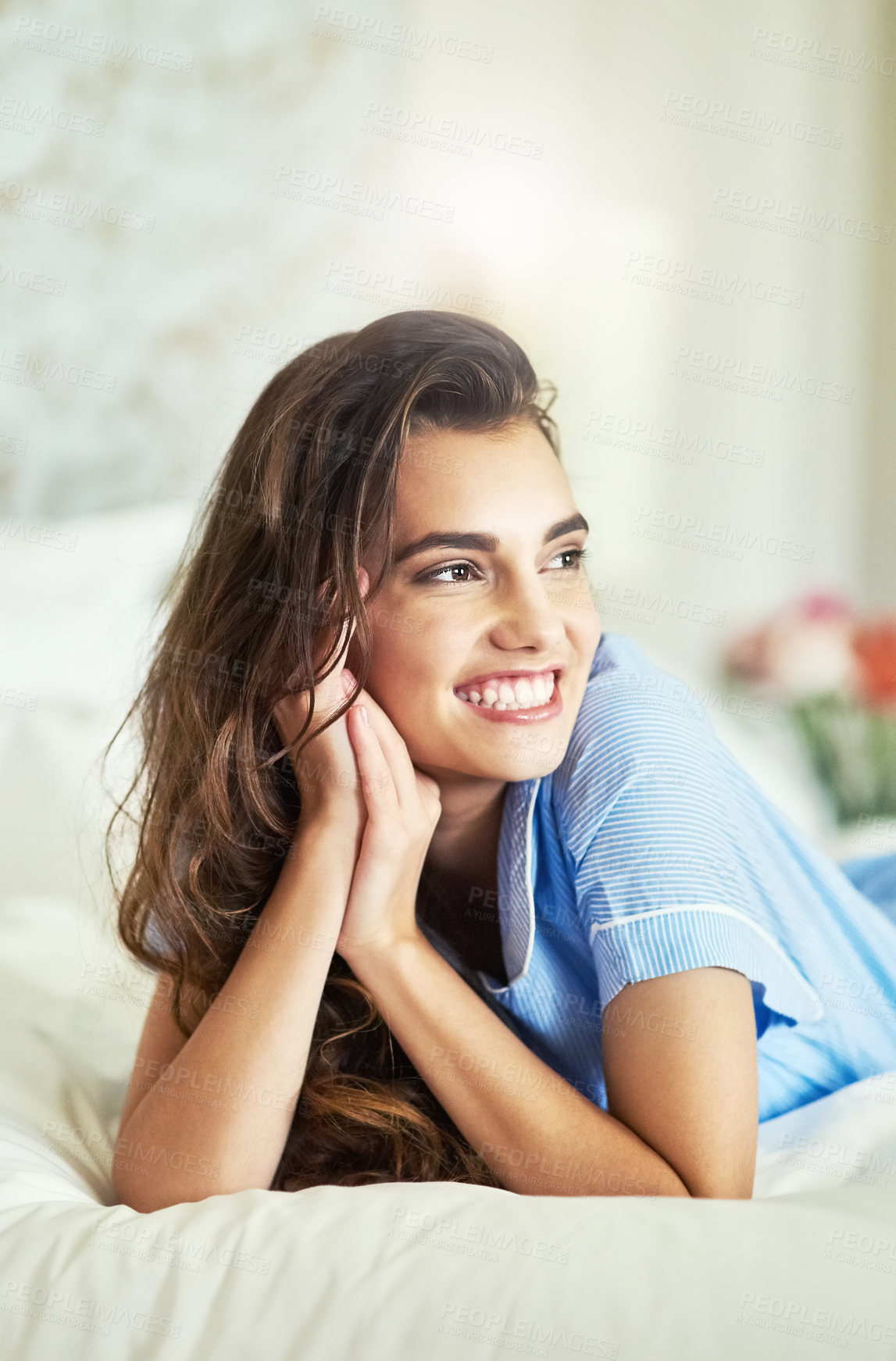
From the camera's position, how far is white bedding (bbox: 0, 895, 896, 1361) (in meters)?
0.53

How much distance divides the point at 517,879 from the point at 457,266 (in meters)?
1.34

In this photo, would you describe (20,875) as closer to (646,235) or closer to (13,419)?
(13,419)

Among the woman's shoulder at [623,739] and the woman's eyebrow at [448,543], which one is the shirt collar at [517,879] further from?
the woman's eyebrow at [448,543]

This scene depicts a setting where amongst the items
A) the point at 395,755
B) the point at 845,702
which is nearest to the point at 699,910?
the point at 395,755

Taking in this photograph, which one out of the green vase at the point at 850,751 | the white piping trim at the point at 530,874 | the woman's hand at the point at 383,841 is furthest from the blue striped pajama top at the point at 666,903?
the green vase at the point at 850,751

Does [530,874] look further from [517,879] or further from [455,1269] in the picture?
[455,1269]

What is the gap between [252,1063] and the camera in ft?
2.81

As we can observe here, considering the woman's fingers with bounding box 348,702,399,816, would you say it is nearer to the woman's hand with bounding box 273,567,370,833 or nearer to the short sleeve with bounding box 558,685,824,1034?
the woman's hand with bounding box 273,567,370,833

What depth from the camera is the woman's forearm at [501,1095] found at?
30.8 inches

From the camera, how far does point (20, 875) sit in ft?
5.06

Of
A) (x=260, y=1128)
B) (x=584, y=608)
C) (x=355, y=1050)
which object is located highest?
(x=584, y=608)

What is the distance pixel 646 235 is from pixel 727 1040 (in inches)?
67.9

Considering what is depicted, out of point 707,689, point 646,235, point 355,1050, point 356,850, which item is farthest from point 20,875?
point 646,235

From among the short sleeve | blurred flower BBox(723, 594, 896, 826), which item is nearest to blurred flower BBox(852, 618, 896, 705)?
blurred flower BBox(723, 594, 896, 826)
